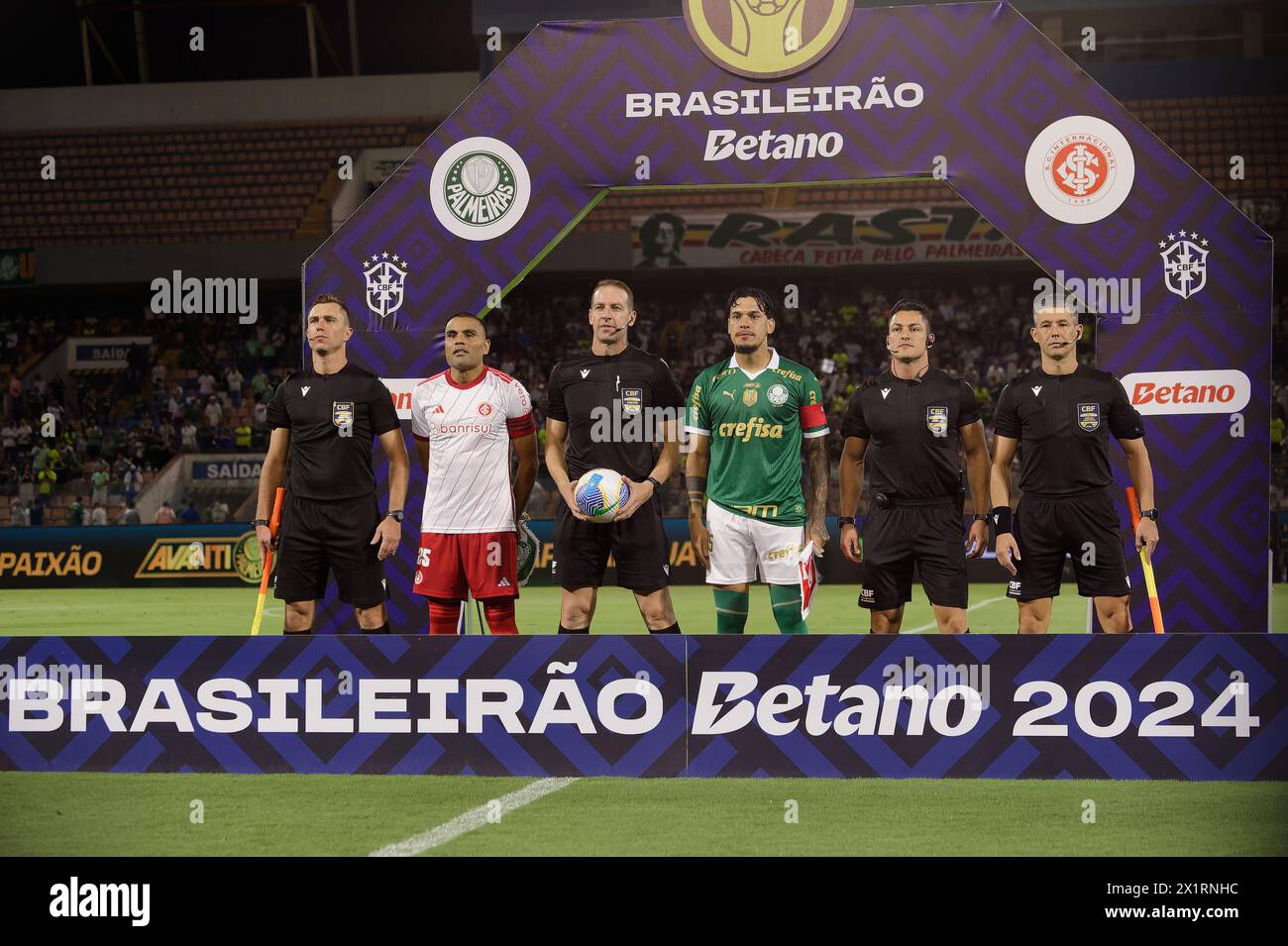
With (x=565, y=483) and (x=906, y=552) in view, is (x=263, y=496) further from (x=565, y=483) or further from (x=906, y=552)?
(x=906, y=552)

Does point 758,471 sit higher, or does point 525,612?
point 758,471

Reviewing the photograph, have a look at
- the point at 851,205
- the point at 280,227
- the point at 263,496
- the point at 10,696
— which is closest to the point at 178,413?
the point at 280,227

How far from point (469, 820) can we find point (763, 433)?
3.00 meters

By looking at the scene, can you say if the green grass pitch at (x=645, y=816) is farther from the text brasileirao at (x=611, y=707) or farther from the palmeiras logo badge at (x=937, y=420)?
the palmeiras logo badge at (x=937, y=420)

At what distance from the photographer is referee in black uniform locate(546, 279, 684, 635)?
7.47 meters

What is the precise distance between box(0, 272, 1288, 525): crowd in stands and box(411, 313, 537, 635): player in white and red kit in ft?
55.5

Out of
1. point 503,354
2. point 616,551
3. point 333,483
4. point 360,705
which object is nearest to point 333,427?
point 333,483

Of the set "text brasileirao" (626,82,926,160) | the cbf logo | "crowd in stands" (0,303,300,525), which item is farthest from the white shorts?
"crowd in stands" (0,303,300,525)

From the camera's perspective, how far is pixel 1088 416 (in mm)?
7820

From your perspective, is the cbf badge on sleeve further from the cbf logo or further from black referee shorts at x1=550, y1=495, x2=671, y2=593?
the cbf logo

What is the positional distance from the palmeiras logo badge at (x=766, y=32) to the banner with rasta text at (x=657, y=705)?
4.42 m

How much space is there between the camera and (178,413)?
2814 cm

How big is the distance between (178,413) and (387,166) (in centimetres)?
727

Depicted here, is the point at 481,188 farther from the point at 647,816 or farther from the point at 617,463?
the point at 647,816
